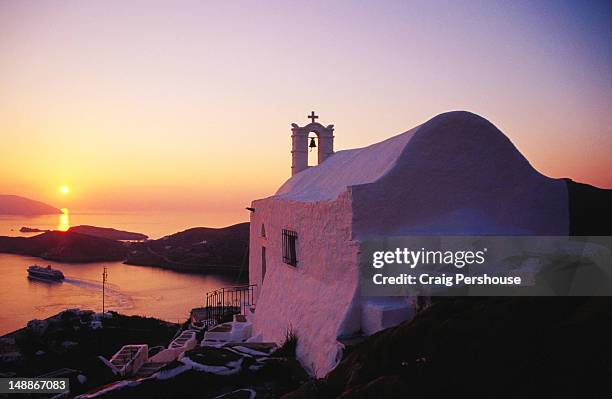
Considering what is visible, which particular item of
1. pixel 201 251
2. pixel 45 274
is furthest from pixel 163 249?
pixel 45 274

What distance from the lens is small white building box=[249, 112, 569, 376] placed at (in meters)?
6.32

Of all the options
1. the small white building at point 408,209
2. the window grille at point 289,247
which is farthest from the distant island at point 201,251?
the small white building at point 408,209

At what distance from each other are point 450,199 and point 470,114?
1.35m

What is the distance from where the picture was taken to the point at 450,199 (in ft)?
22.8

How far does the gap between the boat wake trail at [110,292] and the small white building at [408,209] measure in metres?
39.6

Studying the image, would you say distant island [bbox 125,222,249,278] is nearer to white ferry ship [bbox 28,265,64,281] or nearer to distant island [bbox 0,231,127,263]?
distant island [bbox 0,231,127,263]

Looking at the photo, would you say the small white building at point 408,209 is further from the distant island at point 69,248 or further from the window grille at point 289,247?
the distant island at point 69,248

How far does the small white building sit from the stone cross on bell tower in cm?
572

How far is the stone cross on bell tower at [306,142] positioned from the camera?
1380 centimetres

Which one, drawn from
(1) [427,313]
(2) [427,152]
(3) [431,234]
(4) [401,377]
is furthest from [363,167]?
(4) [401,377]

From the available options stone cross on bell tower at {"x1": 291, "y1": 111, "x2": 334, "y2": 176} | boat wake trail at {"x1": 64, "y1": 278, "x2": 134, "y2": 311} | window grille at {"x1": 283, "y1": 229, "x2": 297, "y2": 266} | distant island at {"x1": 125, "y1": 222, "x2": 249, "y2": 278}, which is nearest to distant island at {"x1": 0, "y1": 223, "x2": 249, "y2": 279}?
distant island at {"x1": 125, "y1": 222, "x2": 249, "y2": 278}

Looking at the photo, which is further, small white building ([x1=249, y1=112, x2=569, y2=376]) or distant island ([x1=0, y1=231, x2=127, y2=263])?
distant island ([x1=0, y1=231, x2=127, y2=263])

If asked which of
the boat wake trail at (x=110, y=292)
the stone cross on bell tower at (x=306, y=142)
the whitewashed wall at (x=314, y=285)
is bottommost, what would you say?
the boat wake trail at (x=110, y=292)

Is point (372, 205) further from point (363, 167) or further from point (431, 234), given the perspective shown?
point (363, 167)
